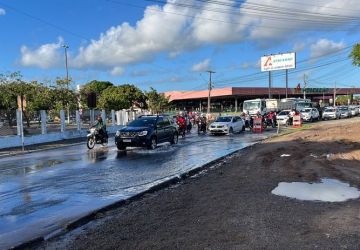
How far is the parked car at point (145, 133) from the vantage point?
70.5 feet

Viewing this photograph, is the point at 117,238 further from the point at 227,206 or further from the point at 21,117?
the point at 21,117

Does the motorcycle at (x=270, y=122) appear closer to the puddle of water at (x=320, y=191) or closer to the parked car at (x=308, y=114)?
the parked car at (x=308, y=114)

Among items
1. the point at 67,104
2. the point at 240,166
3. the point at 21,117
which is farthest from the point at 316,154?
the point at 67,104

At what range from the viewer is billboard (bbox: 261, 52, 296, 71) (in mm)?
73188

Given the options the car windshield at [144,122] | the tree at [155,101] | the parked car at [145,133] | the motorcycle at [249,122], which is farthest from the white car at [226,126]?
the tree at [155,101]

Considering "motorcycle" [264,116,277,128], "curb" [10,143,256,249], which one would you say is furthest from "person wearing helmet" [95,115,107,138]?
"motorcycle" [264,116,277,128]

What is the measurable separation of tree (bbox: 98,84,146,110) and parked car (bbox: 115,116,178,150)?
52.3 m

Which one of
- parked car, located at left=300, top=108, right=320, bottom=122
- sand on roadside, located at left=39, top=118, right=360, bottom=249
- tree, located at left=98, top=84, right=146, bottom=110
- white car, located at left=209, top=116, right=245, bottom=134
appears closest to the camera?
sand on roadside, located at left=39, top=118, right=360, bottom=249

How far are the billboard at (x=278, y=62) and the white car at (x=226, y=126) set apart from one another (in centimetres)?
3959

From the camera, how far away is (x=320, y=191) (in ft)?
33.3

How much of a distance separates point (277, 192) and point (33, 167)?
29.9 feet

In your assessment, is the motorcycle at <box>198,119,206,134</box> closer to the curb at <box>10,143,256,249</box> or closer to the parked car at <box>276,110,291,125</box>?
the parked car at <box>276,110,291,125</box>

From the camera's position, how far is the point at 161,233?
686 cm

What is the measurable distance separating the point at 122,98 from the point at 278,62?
87.5ft
